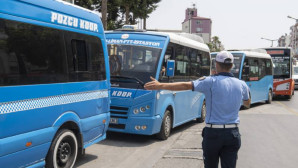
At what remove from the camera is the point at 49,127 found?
17.9ft

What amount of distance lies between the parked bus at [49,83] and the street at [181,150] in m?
0.71

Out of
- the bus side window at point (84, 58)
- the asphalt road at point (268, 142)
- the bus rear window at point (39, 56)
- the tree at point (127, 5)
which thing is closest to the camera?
the bus rear window at point (39, 56)

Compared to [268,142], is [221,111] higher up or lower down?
higher up

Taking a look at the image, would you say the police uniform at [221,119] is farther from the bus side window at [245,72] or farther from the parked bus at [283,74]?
the parked bus at [283,74]

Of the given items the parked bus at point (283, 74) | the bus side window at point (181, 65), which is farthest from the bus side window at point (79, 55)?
the parked bus at point (283, 74)

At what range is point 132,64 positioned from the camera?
357 inches

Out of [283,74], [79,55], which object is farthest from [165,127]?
[283,74]

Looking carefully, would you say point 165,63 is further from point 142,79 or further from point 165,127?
point 165,127

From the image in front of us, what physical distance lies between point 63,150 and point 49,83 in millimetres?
1196

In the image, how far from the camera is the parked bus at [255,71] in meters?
18.0

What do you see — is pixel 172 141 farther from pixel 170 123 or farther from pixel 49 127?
pixel 49 127

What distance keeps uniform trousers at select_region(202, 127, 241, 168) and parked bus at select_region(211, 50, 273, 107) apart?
13.2 m

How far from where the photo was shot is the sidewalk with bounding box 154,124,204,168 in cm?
687

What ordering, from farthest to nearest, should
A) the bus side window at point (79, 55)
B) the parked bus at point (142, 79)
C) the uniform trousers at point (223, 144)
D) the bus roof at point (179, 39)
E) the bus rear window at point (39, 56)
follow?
the bus roof at point (179, 39) → the parked bus at point (142, 79) → the bus side window at point (79, 55) → the bus rear window at point (39, 56) → the uniform trousers at point (223, 144)
